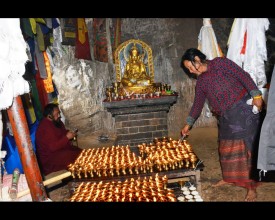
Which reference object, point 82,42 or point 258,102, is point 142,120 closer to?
point 82,42

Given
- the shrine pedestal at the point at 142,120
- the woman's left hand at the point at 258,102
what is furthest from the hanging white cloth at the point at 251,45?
the shrine pedestal at the point at 142,120

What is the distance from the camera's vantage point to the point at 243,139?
4109mm

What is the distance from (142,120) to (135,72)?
1.97 metres

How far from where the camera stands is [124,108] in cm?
675

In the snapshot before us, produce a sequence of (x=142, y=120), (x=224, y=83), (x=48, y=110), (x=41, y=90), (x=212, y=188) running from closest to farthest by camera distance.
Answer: (x=224, y=83) < (x=212, y=188) < (x=48, y=110) < (x=41, y=90) < (x=142, y=120)

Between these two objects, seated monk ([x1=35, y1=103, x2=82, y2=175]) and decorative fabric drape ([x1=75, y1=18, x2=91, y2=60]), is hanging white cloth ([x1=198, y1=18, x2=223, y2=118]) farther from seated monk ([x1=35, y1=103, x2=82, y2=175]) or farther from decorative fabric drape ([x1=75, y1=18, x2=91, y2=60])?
seated monk ([x1=35, y1=103, x2=82, y2=175])

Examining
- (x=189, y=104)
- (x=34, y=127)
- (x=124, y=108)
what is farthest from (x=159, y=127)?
(x=34, y=127)

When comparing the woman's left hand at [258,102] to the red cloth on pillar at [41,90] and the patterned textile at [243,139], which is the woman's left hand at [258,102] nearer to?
the patterned textile at [243,139]

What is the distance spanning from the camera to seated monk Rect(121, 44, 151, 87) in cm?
789

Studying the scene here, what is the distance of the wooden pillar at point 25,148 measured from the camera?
8.46 ft

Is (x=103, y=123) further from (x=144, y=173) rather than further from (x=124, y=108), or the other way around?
(x=144, y=173)

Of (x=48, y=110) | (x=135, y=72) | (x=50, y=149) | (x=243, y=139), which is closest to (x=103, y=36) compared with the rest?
(x=135, y=72)

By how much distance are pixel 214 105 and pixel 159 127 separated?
113 inches

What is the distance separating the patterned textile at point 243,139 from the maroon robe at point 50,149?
11.0 feet
